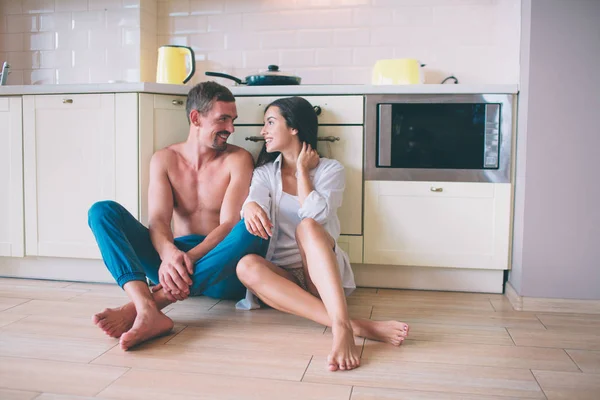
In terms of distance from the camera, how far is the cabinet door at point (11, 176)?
2.72 metres

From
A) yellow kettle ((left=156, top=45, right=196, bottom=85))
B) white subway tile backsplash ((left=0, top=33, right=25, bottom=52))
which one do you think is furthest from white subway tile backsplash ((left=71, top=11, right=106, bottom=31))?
yellow kettle ((left=156, top=45, right=196, bottom=85))

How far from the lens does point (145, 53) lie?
3232mm

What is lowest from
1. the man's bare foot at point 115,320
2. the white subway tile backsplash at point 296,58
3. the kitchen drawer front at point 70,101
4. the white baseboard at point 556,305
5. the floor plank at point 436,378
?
the floor plank at point 436,378

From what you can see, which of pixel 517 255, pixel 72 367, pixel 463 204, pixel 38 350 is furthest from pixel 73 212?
pixel 517 255

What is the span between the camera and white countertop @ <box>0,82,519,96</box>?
2523mm

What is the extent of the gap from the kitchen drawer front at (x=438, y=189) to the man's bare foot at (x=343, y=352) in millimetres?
925

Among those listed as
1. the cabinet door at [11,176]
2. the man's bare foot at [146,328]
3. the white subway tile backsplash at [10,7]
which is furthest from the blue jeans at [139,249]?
the white subway tile backsplash at [10,7]

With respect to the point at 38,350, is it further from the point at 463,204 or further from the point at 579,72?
the point at 579,72

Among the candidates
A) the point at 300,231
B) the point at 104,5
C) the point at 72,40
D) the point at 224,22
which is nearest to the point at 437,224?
the point at 300,231

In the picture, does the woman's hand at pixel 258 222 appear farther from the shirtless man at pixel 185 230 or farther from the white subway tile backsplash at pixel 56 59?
the white subway tile backsplash at pixel 56 59

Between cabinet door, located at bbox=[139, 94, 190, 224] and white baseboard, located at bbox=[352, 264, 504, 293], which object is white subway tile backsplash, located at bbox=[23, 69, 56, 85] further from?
white baseboard, located at bbox=[352, 264, 504, 293]

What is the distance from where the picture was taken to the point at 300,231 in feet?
6.80

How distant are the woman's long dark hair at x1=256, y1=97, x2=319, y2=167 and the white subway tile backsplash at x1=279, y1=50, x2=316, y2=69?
30.7 inches

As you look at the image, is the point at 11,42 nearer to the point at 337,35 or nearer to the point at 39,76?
the point at 39,76
